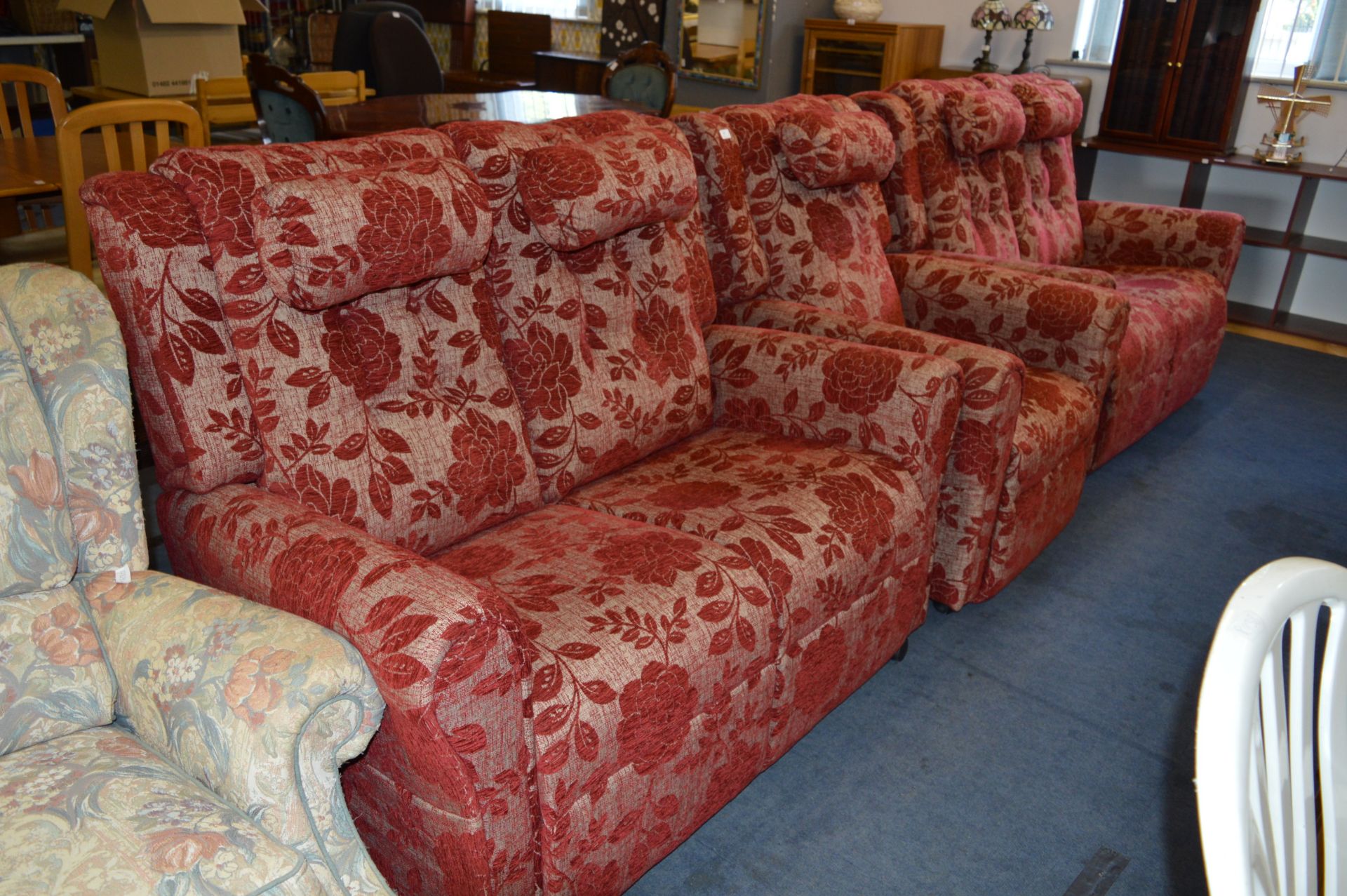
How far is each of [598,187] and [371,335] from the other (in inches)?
19.0

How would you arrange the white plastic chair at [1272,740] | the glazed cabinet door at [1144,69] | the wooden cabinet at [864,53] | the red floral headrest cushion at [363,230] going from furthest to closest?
the wooden cabinet at [864,53], the glazed cabinet door at [1144,69], the red floral headrest cushion at [363,230], the white plastic chair at [1272,740]

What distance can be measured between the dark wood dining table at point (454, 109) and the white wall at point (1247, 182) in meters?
2.00

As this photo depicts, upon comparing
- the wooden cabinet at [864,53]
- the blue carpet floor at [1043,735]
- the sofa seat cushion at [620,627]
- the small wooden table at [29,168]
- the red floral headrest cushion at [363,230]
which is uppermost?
the wooden cabinet at [864,53]

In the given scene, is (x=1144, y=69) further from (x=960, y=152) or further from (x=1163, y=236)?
(x=960, y=152)

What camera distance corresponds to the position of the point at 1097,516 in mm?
2709

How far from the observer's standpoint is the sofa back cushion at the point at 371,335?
1.42 meters

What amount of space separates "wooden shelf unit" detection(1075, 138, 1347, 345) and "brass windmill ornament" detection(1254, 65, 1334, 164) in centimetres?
7

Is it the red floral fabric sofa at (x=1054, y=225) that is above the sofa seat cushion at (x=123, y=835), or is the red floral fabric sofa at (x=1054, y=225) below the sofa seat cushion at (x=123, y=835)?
above

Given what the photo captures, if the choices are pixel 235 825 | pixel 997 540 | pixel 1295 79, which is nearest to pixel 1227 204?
pixel 1295 79

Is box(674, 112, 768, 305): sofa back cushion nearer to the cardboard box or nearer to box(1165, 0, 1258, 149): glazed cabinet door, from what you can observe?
the cardboard box

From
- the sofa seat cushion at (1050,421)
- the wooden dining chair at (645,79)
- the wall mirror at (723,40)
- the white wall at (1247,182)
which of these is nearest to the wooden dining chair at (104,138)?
the sofa seat cushion at (1050,421)

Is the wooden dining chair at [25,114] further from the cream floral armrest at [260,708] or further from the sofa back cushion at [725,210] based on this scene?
the cream floral armrest at [260,708]

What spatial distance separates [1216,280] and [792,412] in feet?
6.46

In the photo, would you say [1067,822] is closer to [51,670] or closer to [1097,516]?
[1097,516]
